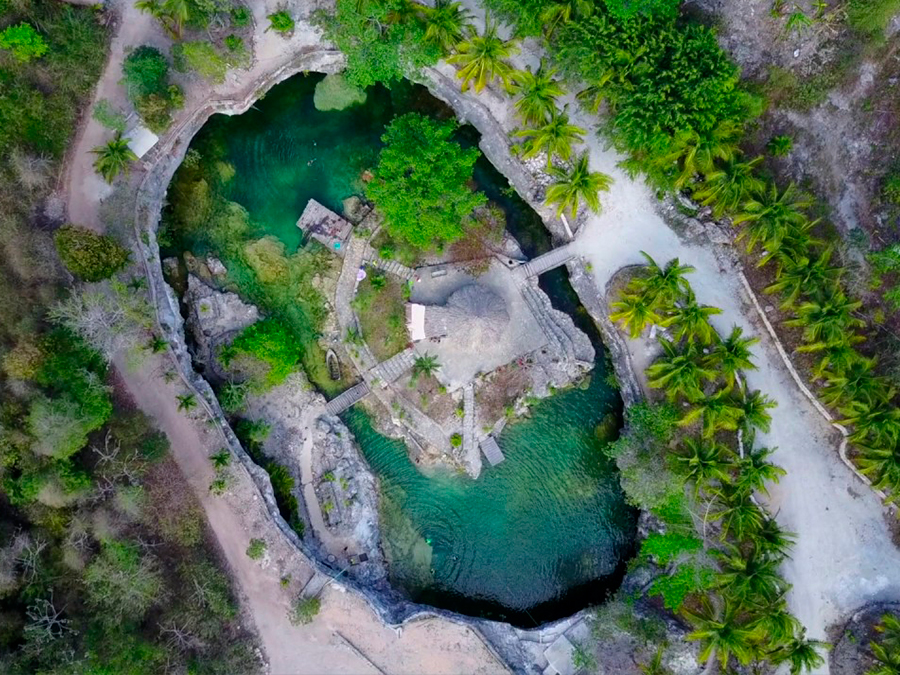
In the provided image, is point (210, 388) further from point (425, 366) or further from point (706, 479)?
point (706, 479)

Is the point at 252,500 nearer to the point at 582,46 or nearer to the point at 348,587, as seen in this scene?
the point at 348,587

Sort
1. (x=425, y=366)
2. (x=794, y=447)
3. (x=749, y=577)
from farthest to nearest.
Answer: (x=425, y=366), (x=794, y=447), (x=749, y=577)

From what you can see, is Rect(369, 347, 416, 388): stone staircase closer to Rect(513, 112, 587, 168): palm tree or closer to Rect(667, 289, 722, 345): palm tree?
Rect(513, 112, 587, 168): palm tree


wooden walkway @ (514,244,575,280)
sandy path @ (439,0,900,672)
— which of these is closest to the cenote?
wooden walkway @ (514,244,575,280)

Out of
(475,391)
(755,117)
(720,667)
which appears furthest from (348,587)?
(755,117)

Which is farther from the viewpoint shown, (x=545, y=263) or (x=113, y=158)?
(x=545, y=263)

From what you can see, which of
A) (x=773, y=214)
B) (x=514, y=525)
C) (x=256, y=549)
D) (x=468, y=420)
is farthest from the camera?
(x=514, y=525)

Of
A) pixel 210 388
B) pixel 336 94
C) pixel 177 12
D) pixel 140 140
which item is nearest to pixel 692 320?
pixel 336 94
